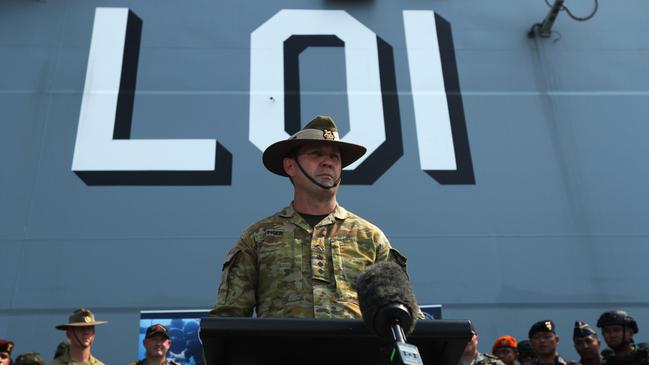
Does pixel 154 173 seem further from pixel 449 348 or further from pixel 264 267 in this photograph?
pixel 449 348

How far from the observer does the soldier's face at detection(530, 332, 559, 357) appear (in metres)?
3.58

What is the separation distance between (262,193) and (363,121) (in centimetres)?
109

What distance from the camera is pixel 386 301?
3.07ft

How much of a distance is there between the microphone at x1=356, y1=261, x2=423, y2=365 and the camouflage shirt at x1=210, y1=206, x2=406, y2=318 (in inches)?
21.7

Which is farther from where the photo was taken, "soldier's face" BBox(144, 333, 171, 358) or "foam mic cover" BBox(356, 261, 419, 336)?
"soldier's face" BBox(144, 333, 171, 358)

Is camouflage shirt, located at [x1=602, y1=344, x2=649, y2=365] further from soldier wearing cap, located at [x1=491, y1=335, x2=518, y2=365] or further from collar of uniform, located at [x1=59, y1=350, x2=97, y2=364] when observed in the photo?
collar of uniform, located at [x1=59, y1=350, x2=97, y2=364]

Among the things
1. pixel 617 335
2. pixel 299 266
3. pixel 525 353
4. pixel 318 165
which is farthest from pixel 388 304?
pixel 525 353

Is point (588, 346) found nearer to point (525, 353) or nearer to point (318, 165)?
point (525, 353)

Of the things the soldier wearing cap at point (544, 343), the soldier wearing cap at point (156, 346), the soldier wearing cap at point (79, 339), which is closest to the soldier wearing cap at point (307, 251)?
the soldier wearing cap at point (156, 346)

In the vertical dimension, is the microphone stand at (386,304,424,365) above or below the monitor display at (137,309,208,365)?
below

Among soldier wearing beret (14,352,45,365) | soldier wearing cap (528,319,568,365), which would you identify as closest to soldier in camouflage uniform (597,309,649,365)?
soldier wearing cap (528,319,568,365)

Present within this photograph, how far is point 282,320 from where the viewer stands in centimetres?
101

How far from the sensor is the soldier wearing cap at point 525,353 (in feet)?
12.5

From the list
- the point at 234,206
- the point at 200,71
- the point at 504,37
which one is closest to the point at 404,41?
the point at 504,37
